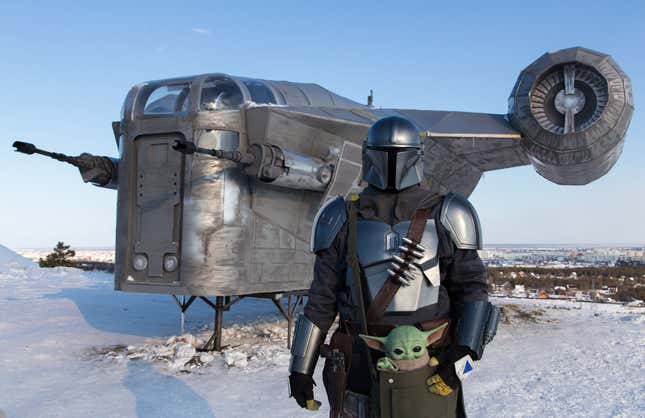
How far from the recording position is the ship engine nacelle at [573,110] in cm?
956

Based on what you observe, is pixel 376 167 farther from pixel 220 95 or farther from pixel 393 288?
pixel 220 95

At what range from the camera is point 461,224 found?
2.90 m

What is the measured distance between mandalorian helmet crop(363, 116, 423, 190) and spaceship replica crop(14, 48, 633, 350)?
186 inches

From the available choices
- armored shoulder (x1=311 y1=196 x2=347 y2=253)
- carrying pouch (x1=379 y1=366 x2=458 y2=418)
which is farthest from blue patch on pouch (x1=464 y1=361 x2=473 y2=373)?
armored shoulder (x1=311 y1=196 x2=347 y2=253)

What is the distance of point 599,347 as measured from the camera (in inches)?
361

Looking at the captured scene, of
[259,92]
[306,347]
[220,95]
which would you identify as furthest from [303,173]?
[306,347]

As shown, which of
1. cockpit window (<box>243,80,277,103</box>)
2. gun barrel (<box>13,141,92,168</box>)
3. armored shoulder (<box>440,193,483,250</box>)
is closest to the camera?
armored shoulder (<box>440,193,483,250</box>)

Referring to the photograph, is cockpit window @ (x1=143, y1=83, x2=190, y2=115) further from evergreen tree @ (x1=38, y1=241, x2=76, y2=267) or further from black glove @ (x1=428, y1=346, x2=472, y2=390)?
evergreen tree @ (x1=38, y1=241, x2=76, y2=267)

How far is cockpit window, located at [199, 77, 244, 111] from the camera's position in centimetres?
824

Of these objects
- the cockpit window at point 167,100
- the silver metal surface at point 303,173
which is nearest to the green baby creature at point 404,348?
the silver metal surface at point 303,173

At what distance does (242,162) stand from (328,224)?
16.5 ft

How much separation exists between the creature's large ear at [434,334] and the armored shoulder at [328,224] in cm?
74

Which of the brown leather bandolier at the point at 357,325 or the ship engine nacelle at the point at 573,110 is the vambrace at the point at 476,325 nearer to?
the brown leather bandolier at the point at 357,325

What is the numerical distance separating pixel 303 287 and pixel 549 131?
543cm
